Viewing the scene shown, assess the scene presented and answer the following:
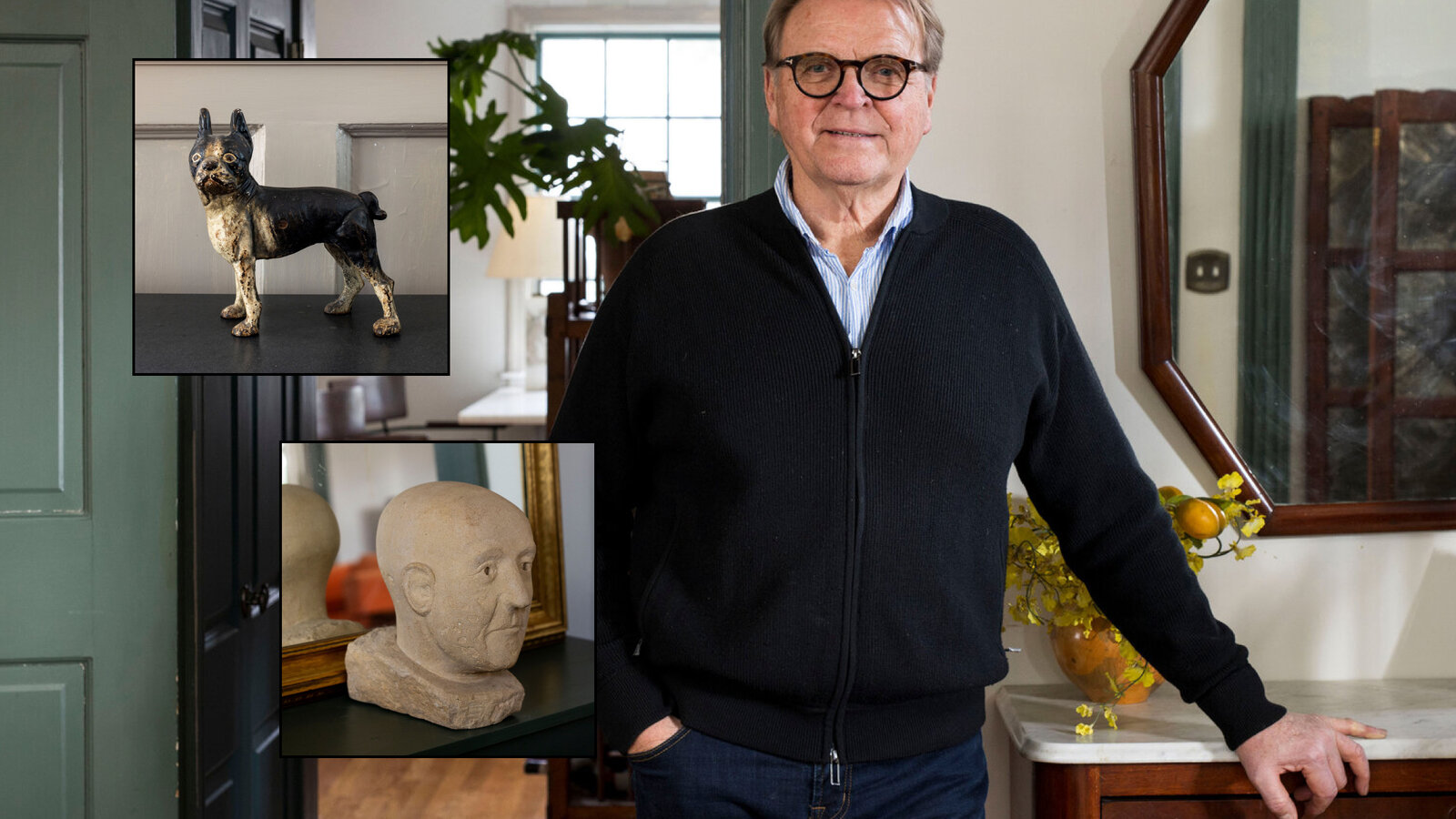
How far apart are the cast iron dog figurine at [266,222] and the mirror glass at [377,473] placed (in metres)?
0.37

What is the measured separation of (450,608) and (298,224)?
62cm

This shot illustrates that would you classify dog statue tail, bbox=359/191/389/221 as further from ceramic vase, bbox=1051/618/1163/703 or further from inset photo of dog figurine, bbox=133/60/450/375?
ceramic vase, bbox=1051/618/1163/703

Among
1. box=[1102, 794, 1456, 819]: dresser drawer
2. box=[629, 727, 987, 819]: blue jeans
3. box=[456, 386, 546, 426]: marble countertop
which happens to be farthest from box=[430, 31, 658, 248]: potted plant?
box=[456, 386, 546, 426]: marble countertop

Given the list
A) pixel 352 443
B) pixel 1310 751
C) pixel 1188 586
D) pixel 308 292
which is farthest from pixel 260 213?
pixel 1310 751

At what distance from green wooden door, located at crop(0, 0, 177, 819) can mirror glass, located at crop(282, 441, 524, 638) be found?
2.59ft

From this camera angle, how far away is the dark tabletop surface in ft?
5.16

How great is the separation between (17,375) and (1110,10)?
1.91 metres

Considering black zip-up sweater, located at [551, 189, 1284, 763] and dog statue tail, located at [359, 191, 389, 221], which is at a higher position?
dog statue tail, located at [359, 191, 389, 221]

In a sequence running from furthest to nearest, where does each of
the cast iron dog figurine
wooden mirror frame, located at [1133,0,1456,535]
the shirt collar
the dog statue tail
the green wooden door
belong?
the green wooden door
wooden mirror frame, located at [1133,0,1456,535]
the dog statue tail
the cast iron dog figurine
the shirt collar

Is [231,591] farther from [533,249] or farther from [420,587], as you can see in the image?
[533,249]

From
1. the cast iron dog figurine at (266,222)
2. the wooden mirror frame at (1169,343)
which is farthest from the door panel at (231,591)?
the wooden mirror frame at (1169,343)

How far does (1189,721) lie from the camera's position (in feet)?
5.23

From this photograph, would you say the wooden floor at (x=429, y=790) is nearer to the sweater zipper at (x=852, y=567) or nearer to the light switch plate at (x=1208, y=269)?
the sweater zipper at (x=852, y=567)

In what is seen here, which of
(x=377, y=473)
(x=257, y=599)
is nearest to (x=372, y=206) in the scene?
(x=377, y=473)
